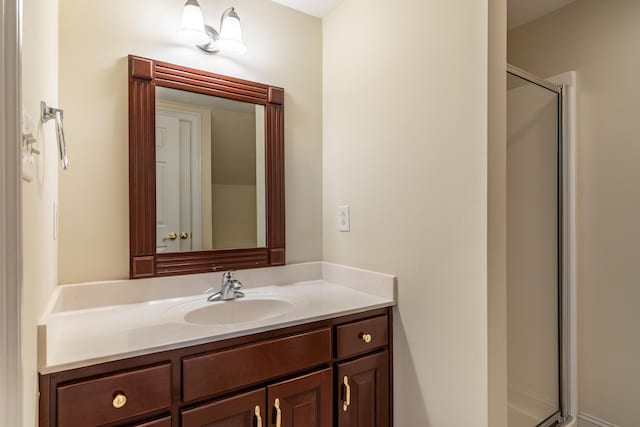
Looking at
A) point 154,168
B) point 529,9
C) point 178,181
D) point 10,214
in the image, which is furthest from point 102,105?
point 529,9

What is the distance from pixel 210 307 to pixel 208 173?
61 cm

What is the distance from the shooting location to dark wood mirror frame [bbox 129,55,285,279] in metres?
1.37

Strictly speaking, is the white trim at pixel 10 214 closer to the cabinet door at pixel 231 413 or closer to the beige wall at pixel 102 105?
the cabinet door at pixel 231 413

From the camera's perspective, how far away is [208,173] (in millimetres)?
1578

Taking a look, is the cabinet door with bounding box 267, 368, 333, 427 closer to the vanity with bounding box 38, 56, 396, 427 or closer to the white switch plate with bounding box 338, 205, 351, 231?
the vanity with bounding box 38, 56, 396, 427

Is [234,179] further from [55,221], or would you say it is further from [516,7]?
[516,7]

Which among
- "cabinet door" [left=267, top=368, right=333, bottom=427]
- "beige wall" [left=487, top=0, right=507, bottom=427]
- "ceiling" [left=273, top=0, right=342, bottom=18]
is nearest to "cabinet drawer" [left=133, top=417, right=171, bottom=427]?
"cabinet door" [left=267, top=368, right=333, bottom=427]

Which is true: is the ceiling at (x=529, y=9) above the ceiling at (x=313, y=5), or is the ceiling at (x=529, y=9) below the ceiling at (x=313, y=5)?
above

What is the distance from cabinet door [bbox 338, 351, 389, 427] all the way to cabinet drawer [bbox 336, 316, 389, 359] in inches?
1.7

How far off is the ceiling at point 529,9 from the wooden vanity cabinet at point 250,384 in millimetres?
1841

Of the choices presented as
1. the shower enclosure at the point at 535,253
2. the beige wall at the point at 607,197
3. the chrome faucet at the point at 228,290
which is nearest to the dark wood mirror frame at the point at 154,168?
the chrome faucet at the point at 228,290

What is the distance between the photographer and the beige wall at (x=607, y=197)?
1.68 m

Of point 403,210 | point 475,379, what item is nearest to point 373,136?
point 403,210

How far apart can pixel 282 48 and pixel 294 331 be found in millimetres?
1419
